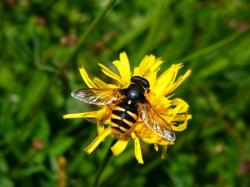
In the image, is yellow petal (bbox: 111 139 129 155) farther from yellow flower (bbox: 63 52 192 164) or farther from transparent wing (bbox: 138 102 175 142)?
transparent wing (bbox: 138 102 175 142)

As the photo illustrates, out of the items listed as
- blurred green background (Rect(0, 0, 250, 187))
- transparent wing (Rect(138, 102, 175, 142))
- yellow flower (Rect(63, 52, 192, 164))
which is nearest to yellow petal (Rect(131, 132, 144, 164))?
yellow flower (Rect(63, 52, 192, 164))

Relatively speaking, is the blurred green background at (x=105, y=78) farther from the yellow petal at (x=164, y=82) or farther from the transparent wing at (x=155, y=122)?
the transparent wing at (x=155, y=122)

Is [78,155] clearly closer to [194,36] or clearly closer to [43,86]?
[43,86]

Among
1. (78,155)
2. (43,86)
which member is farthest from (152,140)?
(43,86)

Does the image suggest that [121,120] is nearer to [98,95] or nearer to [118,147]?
[118,147]

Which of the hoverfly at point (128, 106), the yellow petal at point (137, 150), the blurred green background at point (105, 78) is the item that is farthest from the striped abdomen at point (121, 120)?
the blurred green background at point (105, 78)

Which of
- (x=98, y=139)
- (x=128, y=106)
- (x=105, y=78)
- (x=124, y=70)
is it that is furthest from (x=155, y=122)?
(x=105, y=78)
